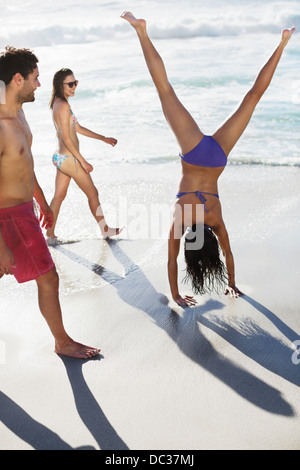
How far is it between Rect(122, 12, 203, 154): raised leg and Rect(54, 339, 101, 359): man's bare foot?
Answer: 1.71 metres

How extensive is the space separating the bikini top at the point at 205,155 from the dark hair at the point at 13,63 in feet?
4.96

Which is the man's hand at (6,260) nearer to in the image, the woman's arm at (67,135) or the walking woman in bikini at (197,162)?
the walking woman in bikini at (197,162)

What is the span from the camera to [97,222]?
6004 millimetres

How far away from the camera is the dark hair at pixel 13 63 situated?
340 cm

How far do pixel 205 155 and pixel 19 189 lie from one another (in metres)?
1.58

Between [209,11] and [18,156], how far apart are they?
2359cm

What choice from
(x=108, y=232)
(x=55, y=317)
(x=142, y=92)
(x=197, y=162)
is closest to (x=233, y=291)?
(x=197, y=162)

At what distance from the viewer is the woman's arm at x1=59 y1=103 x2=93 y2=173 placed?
5.60m

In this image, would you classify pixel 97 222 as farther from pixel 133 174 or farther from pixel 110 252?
pixel 133 174

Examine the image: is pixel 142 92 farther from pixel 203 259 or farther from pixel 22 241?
pixel 22 241
